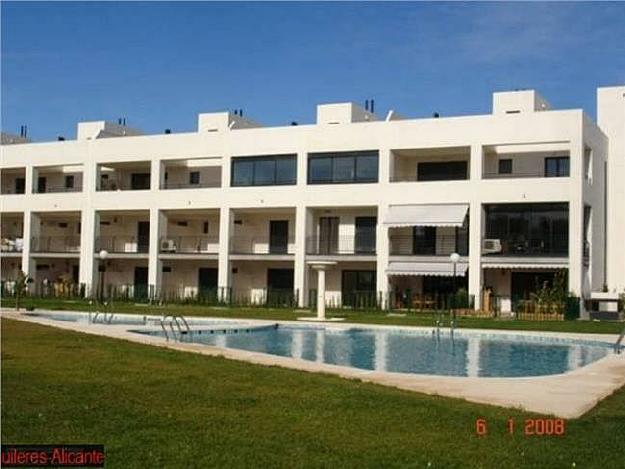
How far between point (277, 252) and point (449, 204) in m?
10.3

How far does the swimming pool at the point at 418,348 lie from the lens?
18281 mm

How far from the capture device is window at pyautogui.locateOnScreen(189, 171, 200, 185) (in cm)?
4838

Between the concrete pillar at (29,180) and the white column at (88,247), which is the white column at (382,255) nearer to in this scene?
the white column at (88,247)

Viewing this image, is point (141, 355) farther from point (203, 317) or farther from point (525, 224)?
point (525, 224)

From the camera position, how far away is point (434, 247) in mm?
40594

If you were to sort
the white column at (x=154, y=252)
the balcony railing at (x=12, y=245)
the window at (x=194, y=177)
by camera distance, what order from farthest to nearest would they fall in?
the balcony railing at (x=12, y=245) < the window at (x=194, y=177) < the white column at (x=154, y=252)

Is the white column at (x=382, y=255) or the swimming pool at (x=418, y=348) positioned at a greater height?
the white column at (x=382, y=255)

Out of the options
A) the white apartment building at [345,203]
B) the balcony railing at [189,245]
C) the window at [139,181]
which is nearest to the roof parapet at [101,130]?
the white apartment building at [345,203]

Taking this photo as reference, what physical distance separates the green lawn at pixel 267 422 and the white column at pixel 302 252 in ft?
95.6

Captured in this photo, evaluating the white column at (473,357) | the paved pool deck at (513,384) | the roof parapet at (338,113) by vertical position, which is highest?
the roof parapet at (338,113)

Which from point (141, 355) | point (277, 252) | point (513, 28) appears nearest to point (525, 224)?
point (277, 252)

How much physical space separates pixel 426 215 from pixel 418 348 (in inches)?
680

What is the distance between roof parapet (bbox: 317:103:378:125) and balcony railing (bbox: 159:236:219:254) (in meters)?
9.53
